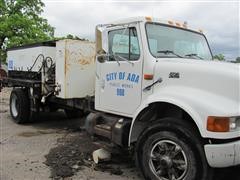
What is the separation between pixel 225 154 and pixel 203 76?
1003mm

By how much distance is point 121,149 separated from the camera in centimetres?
599

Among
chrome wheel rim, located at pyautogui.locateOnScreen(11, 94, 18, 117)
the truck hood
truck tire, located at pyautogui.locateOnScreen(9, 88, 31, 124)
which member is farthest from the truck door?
chrome wheel rim, located at pyautogui.locateOnScreen(11, 94, 18, 117)

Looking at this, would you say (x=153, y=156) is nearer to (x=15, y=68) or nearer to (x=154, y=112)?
(x=154, y=112)

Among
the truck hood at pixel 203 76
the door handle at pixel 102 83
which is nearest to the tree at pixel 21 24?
the door handle at pixel 102 83

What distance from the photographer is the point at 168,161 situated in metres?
4.82

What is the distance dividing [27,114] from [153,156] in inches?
219

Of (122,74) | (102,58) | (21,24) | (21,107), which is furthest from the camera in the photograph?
(21,24)

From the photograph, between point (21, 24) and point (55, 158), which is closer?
point (55, 158)

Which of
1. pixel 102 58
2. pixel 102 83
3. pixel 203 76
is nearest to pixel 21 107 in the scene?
pixel 102 83

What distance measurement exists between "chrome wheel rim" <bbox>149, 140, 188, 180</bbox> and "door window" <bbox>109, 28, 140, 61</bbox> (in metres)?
1.41

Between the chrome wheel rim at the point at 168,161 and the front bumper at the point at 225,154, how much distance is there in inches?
16.8

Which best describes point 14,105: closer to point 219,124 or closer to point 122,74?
point 122,74

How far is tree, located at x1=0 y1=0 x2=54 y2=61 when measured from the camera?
35406 mm

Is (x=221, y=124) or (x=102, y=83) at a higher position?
(x=102, y=83)
